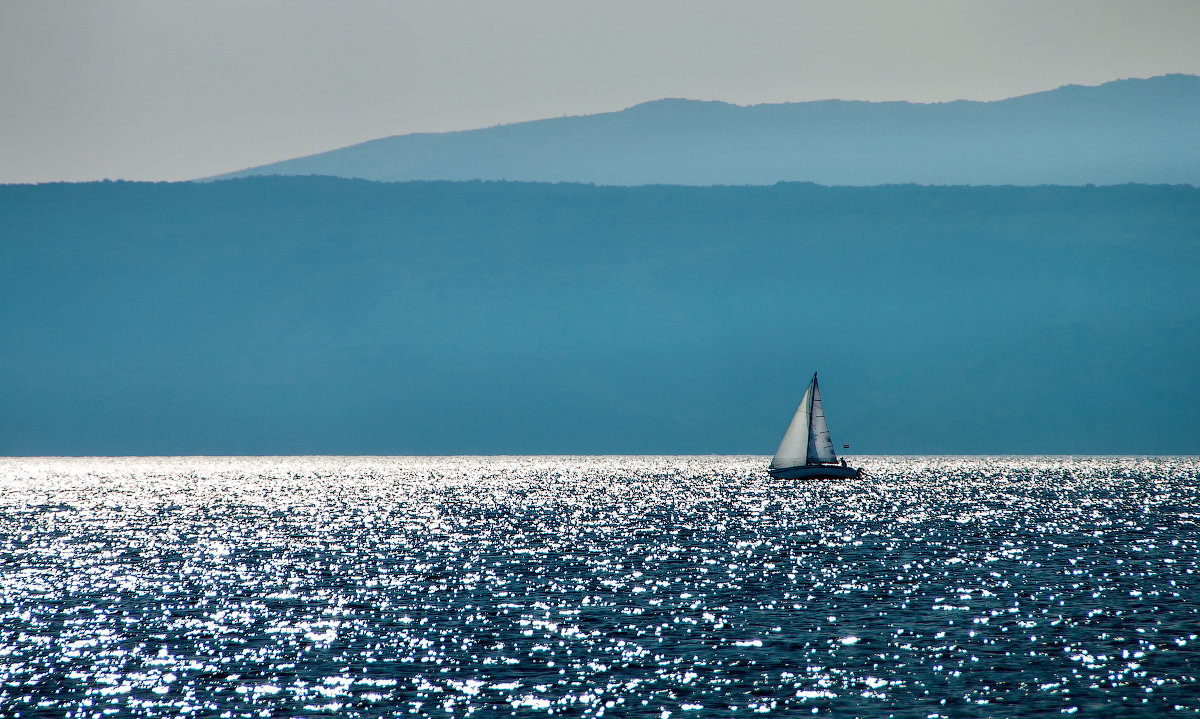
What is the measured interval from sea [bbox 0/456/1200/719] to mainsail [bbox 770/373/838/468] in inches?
1406

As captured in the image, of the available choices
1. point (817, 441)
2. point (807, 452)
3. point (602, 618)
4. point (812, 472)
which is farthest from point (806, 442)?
point (602, 618)

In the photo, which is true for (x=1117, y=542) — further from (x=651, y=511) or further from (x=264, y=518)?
(x=264, y=518)

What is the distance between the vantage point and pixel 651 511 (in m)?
115

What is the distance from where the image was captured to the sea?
33.7 metres

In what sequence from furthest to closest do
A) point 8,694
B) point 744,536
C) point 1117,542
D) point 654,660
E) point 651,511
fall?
point 651,511, point 744,536, point 1117,542, point 654,660, point 8,694

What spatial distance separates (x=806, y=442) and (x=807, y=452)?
3.64 feet

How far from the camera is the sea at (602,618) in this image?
33.7m

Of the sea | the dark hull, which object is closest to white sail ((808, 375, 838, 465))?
the dark hull

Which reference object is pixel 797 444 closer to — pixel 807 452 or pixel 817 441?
pixel 807 452

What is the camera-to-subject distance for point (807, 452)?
13362cm

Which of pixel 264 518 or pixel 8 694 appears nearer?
pixel 8 694

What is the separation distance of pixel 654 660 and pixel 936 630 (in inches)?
437

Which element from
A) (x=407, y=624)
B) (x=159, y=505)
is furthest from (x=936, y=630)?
(x=159, y=505)

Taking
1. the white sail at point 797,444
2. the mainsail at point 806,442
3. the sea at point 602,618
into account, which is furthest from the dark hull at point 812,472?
the sea at point 602,618
